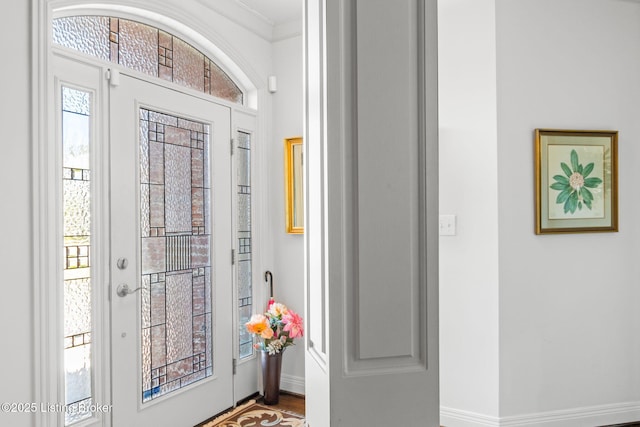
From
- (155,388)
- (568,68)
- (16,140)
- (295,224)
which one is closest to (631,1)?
(568,68)

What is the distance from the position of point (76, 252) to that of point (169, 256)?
0.55 meters

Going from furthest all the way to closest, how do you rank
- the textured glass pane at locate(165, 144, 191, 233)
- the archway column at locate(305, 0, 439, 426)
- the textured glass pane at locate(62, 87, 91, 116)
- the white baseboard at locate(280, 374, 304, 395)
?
the white baseboard at locate(280, 374, 304, 395) → the textured glass pane at locate(165, 144, 191, 233) → the textured glass pane at locate(62, 87, 91, 116) → the archway column at locate(305, 0, 439, 426)

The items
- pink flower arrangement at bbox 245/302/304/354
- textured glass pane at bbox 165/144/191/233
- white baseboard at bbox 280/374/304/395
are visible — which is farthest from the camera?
white baseboard at bbox 280/374/304/395

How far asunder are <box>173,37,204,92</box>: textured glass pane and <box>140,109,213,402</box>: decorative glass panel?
26 centimetres

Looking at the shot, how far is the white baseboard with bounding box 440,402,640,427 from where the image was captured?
8.18 ft

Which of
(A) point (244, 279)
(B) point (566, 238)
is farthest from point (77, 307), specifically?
(B) point (566, 238)

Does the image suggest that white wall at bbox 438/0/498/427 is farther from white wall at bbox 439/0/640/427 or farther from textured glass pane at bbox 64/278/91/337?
textured glass pane at bbox 64/278/91/337

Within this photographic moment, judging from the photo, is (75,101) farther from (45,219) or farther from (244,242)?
(244,242)

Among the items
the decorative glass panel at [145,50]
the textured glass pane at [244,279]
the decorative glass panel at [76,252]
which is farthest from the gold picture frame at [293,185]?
the decorative glass panel at [76,252]

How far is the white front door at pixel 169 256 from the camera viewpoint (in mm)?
2162

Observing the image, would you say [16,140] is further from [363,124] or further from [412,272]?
[412,272]

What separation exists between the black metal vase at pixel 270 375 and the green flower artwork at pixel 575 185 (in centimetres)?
199

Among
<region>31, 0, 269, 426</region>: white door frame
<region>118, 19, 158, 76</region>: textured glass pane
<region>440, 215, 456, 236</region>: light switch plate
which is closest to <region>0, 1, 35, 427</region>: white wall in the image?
<region>31, 0, 269, 426</region>: white door frame

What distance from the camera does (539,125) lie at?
2.53 m
